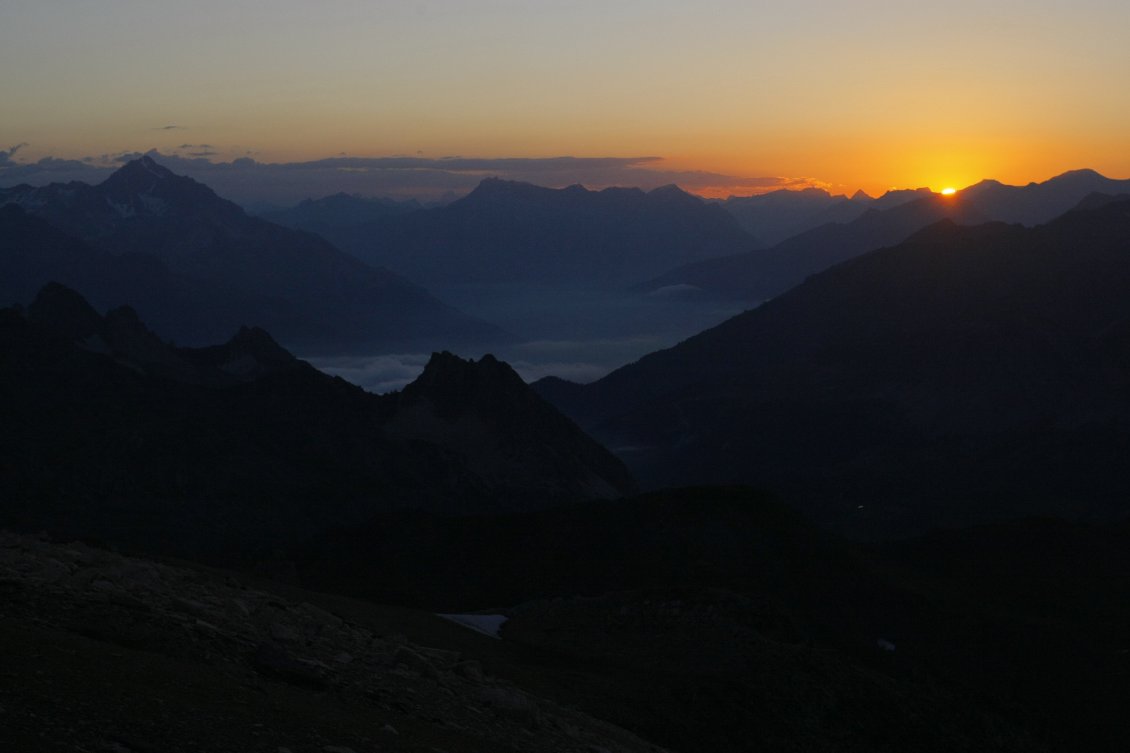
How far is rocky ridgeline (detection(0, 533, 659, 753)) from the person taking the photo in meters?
14.7

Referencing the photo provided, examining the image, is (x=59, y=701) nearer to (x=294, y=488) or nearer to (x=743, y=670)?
(x=743, y=670)

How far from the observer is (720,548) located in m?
66.4

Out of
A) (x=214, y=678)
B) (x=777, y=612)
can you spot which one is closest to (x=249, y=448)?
(x=777, y=612)

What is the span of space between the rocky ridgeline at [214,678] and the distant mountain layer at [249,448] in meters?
92.6

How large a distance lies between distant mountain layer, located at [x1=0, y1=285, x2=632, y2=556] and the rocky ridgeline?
92611 millimetres

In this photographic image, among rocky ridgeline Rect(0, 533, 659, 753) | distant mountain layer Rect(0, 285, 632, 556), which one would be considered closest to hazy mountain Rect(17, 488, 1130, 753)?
rocky ridgeline Rect(0, 533, 659, 753)

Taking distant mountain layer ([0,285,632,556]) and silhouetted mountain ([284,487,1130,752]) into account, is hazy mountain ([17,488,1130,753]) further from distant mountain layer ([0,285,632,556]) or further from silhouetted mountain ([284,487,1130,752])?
distant mountain layer ([0,285,632,556])

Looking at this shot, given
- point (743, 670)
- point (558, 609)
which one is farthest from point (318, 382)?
Result: point (743, 670)

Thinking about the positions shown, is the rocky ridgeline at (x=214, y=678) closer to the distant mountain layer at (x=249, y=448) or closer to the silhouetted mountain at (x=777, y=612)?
the silhouetted mountain at (x=777, y=612)

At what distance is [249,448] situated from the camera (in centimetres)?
14938

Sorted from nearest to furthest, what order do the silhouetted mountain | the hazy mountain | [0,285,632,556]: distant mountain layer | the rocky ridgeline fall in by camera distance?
the rocky ridgeline < the hazy mountain < the silhouetted mountain < [0,285,632,556]: distant mountain layer

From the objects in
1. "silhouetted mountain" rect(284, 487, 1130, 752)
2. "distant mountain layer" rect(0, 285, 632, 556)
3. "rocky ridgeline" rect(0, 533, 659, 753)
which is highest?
"rocky ridgeline" rect(0, 533, 659, 753)

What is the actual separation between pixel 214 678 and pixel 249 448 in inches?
5365

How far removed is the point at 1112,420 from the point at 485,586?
15032cm
